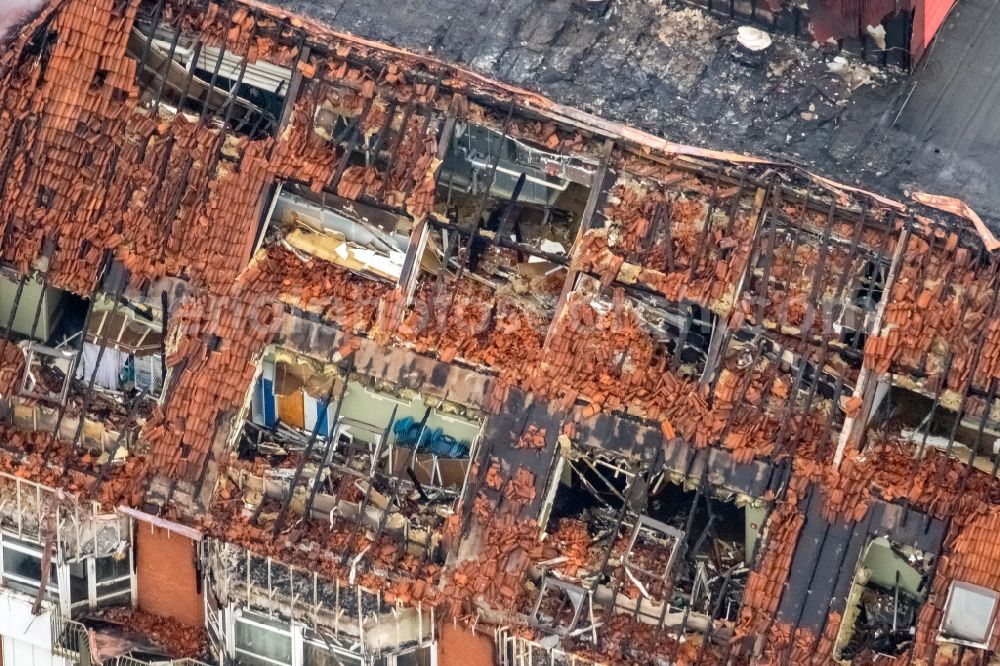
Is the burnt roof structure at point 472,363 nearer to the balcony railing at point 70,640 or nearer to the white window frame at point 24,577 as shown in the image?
the white window frame at point 24,577

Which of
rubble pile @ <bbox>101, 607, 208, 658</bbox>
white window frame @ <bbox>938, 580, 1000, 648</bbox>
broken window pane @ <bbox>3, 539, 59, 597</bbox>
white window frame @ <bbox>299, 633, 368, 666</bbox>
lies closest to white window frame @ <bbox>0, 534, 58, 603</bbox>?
broken window pane @ <bbox>3, 539, 59, 597</bbox>

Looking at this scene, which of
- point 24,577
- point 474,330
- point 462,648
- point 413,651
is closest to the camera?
point 474,330

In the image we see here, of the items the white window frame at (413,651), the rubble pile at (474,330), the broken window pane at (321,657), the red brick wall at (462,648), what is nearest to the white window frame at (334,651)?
the broken window pane at (321,657)

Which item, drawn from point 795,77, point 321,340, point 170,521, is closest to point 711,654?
point 321,340

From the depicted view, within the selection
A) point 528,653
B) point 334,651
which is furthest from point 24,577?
point 528,653

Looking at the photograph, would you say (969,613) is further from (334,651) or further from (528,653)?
(334,651)

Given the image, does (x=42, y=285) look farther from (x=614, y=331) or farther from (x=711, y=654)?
(x=711, y=654)
